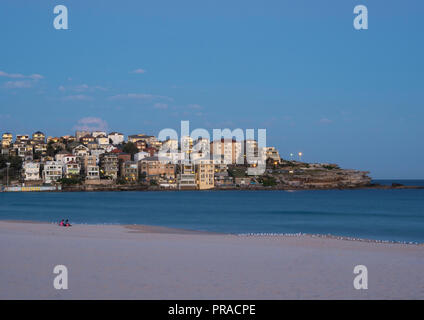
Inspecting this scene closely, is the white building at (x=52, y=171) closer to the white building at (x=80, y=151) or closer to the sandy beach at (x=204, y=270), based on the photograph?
the white building at (x=80, y=151)

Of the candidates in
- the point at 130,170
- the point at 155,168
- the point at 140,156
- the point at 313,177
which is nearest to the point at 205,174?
the point at 155,168

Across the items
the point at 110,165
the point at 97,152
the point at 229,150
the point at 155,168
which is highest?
the point at 229,150

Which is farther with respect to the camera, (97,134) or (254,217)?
(97,134)

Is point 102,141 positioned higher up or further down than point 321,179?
higher up

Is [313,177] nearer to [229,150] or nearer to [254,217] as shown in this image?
[229,150]

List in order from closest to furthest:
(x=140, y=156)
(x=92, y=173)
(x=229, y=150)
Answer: (x=92, y=173) → (x=140, y=156) → (x=229, y=150)

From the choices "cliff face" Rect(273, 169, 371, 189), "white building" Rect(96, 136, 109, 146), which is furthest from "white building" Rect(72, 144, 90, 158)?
"cliff face" Rect(273, 169, 371, 189)

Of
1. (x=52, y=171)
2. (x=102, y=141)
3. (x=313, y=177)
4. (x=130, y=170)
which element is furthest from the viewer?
(x=102, y=141)

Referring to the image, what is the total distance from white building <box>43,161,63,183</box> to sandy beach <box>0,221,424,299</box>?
98825 millimetres

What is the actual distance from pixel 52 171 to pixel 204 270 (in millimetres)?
107756

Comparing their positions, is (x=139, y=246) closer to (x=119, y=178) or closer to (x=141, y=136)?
(x=119, y=178)

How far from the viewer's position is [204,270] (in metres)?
12.5

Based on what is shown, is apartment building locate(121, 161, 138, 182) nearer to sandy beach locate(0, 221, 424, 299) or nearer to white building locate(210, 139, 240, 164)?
white building locate(210, 139, 240, 164)

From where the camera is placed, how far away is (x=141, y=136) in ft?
524
